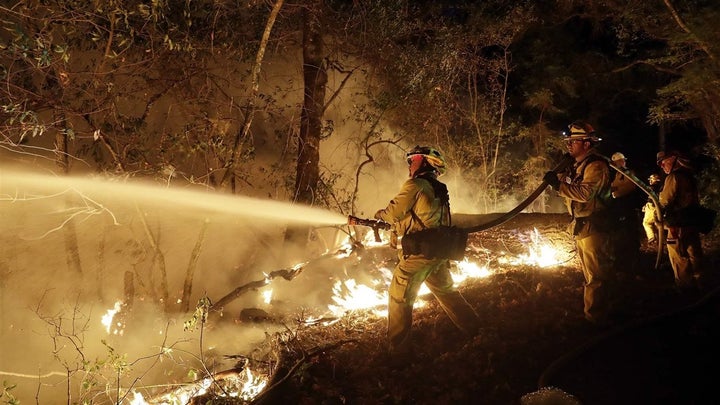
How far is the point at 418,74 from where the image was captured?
1197 cm

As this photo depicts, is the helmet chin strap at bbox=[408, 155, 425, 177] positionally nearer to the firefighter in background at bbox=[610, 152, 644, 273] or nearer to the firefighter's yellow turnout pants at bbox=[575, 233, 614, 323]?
the firefighter's yellow turnout pants at bbox=[575, 233, 614, 323]

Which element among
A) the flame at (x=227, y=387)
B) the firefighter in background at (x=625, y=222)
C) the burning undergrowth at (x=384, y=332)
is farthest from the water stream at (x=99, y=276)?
the firefighter in background at (x=625, y=222)

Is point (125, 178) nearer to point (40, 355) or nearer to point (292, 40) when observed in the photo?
point (40, 355)

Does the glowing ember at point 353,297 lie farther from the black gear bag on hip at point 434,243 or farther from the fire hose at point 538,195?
the black gear bag on hip at point 434,243

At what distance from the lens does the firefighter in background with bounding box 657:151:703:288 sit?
23.0ft

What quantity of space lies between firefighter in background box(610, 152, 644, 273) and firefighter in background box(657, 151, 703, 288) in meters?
0.47

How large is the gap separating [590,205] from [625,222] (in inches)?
37.0

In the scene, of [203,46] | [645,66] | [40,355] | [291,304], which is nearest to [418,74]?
[203,46]

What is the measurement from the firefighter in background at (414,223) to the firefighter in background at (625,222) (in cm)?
200

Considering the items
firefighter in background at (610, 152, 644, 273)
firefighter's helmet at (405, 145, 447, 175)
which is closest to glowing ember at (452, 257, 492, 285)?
firefighter in background at (610, 152, 644, 273)

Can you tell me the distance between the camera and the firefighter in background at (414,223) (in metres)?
5.45

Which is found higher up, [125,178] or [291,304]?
[125,178]

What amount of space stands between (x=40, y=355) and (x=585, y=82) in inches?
719

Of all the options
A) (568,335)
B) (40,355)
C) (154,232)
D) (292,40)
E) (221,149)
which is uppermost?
(292,40)
